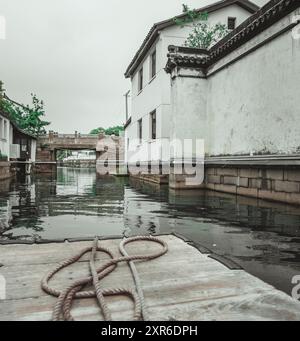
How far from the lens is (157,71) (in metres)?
15.6

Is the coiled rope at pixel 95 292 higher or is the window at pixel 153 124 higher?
the window at pixel 153 124

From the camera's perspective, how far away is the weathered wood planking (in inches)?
72.3

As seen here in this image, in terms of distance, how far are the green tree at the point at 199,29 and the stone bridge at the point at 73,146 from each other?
21495 mm

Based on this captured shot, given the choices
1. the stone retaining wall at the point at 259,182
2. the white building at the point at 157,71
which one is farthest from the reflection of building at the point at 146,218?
the white building at the point at 157,71

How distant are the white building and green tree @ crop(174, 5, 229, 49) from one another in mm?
271

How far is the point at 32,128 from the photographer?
46.6 meters

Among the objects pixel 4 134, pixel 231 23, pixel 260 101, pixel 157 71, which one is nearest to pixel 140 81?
pixel 157 71

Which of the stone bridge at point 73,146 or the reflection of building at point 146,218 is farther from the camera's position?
the stone bridge at point 73,146

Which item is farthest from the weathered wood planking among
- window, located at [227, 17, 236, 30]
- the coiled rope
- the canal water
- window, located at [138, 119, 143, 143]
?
window, located at [227, 17, 236, 30]

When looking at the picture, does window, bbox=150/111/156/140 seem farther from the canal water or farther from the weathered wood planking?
the weathered wood planking

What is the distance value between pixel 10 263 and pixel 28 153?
3001cm

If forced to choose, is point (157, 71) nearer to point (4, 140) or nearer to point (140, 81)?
point (140, 81)

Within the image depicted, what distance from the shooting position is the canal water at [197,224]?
377 cm

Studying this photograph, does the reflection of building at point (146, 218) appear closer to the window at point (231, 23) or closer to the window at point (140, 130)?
the window at point (140, 130)
